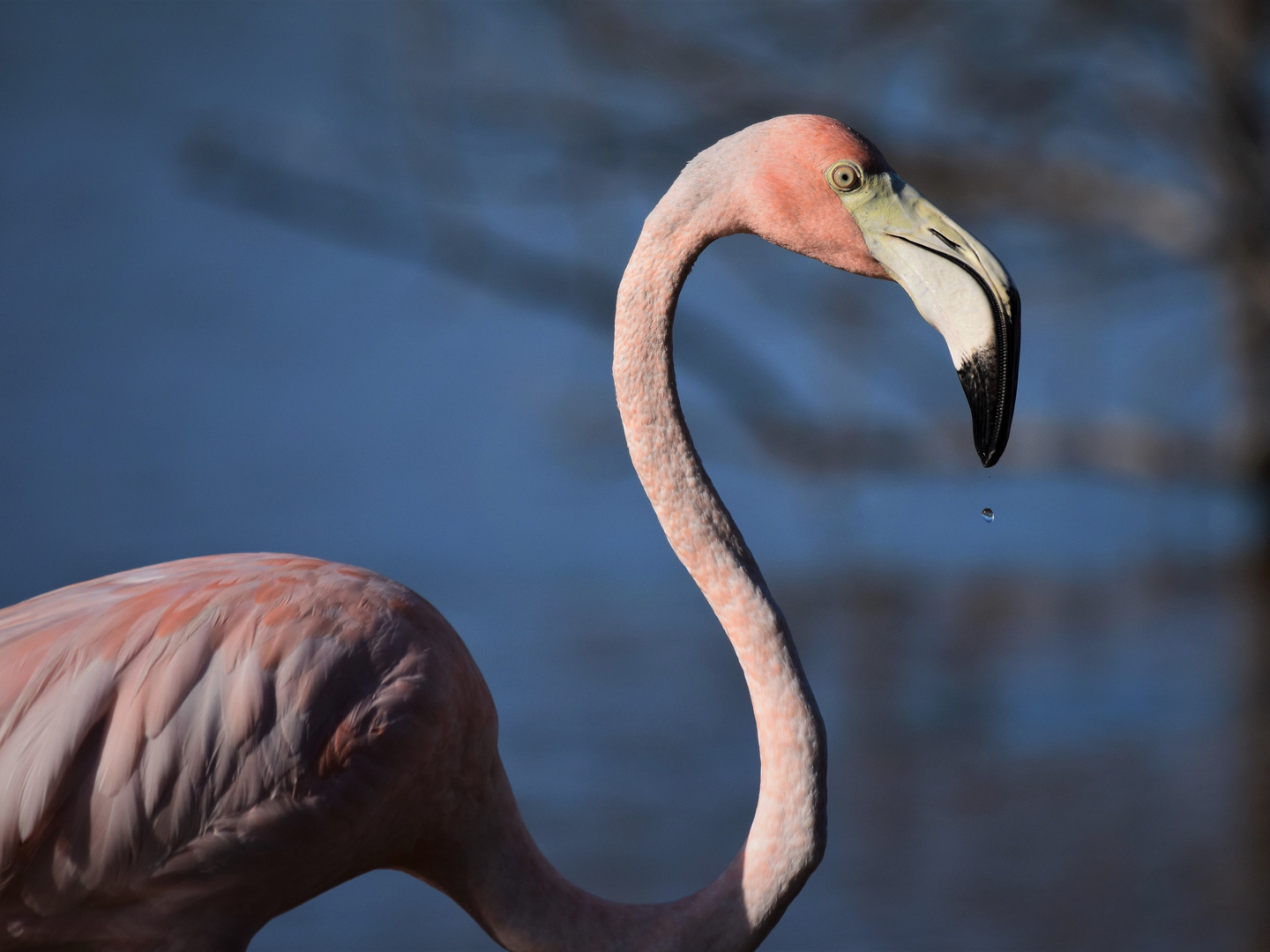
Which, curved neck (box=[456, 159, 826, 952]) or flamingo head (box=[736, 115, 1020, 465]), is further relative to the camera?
curved neck (box=[456, 159, 826, 952])

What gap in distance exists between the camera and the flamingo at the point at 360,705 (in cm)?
156

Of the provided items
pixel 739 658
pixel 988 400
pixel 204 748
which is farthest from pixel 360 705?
pixel 988 400

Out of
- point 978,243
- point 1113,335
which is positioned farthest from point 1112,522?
point 978,243

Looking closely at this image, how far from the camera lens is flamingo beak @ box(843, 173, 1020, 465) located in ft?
4.92

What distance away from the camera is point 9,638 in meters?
1.65

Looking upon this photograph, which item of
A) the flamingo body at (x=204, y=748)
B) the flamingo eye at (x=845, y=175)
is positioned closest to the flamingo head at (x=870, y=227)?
the flamingo eye at (x=845, y=175)

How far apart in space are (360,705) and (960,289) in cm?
92

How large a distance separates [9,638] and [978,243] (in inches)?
52.4

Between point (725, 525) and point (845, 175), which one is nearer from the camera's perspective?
point (845, 175)

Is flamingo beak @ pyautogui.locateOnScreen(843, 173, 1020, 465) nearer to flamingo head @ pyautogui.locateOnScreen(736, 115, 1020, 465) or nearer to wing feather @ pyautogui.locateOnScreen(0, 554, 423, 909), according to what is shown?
flamingo head @ pyautogui.locateOnScreen(736, 115, 1020, 465)

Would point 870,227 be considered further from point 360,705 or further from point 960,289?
point 360,705

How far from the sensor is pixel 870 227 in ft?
5.30

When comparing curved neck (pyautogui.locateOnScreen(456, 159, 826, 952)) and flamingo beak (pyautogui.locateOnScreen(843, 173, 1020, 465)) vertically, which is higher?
flamingo beak (pyautogui.locateOnScreen(843, 173, 1020, 465))

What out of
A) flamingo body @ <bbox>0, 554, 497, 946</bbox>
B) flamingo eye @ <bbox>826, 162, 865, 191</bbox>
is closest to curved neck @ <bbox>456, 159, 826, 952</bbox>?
flamingo eye @ <bbox>826, 162, 865, 191</bbox>
